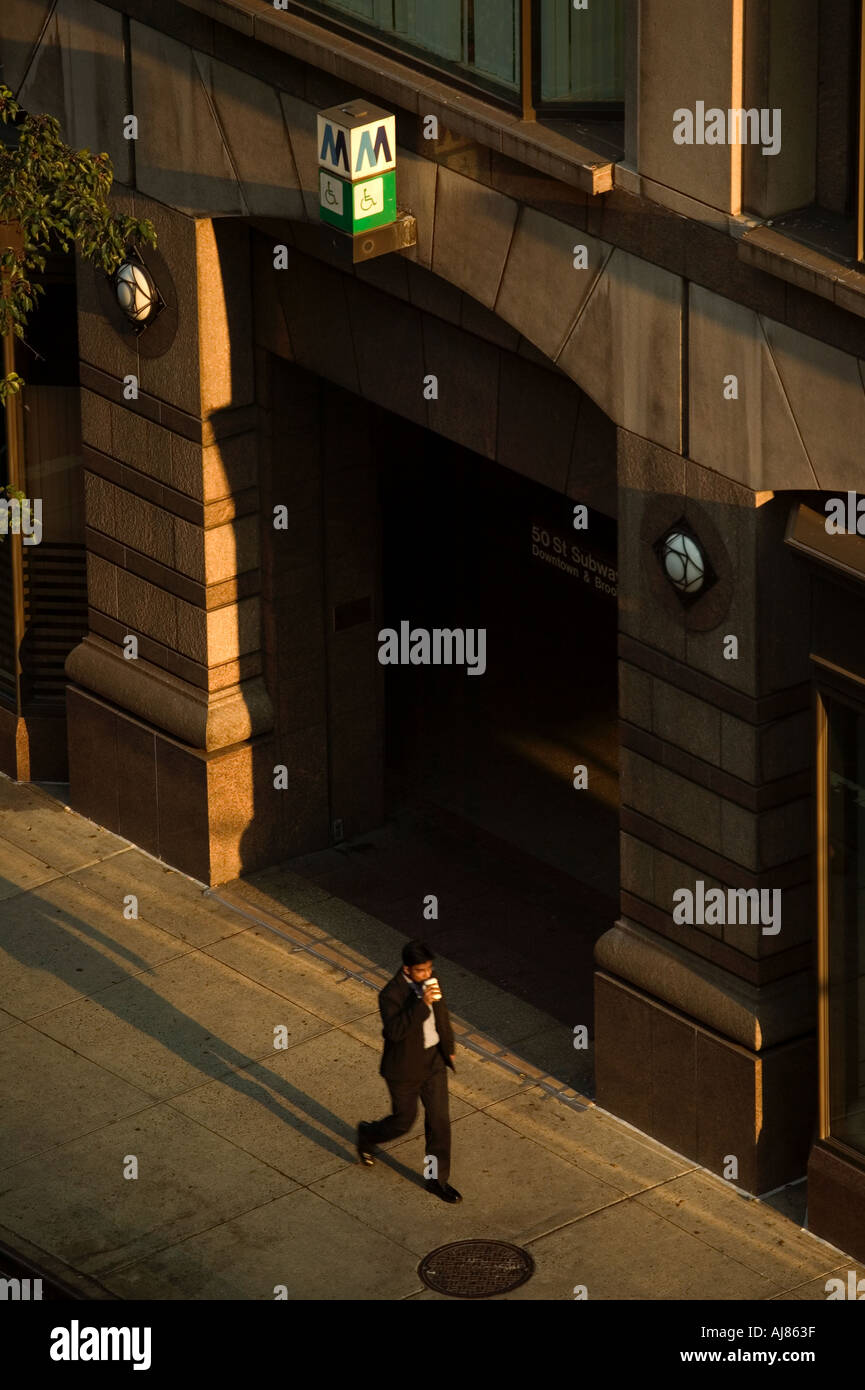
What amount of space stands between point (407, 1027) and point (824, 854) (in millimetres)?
2948

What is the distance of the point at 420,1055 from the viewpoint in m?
18.5

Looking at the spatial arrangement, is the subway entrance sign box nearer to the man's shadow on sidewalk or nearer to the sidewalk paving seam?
the sidewalk paving seam

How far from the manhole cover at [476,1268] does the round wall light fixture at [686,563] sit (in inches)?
174

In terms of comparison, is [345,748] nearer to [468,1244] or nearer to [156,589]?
[156,589]

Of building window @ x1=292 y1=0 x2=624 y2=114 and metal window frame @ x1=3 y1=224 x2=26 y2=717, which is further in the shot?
metal window frame @ x1=3 y1=224 x2=26 y2=717

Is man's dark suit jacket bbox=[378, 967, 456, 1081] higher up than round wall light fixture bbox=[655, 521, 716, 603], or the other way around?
round wall light fixture bbox=[655, 521, 716, 603]

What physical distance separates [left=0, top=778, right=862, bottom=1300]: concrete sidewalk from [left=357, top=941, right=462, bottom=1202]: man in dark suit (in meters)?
0.43

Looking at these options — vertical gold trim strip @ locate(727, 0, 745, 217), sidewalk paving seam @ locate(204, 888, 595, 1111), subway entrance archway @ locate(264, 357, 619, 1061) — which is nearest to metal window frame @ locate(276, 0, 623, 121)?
vertical gold trim strip @ locate(727, 0, 745, 217)

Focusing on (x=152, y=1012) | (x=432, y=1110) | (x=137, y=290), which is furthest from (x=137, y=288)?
(x=432, y=1110)

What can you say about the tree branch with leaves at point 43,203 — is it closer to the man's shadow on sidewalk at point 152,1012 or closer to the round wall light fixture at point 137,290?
the round wall light fixture at point 137,290

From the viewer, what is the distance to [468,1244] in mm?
18422

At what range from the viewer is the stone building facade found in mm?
17031

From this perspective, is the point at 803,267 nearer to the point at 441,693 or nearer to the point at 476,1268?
the point at 476,1268

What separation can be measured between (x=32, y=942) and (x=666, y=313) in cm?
809
